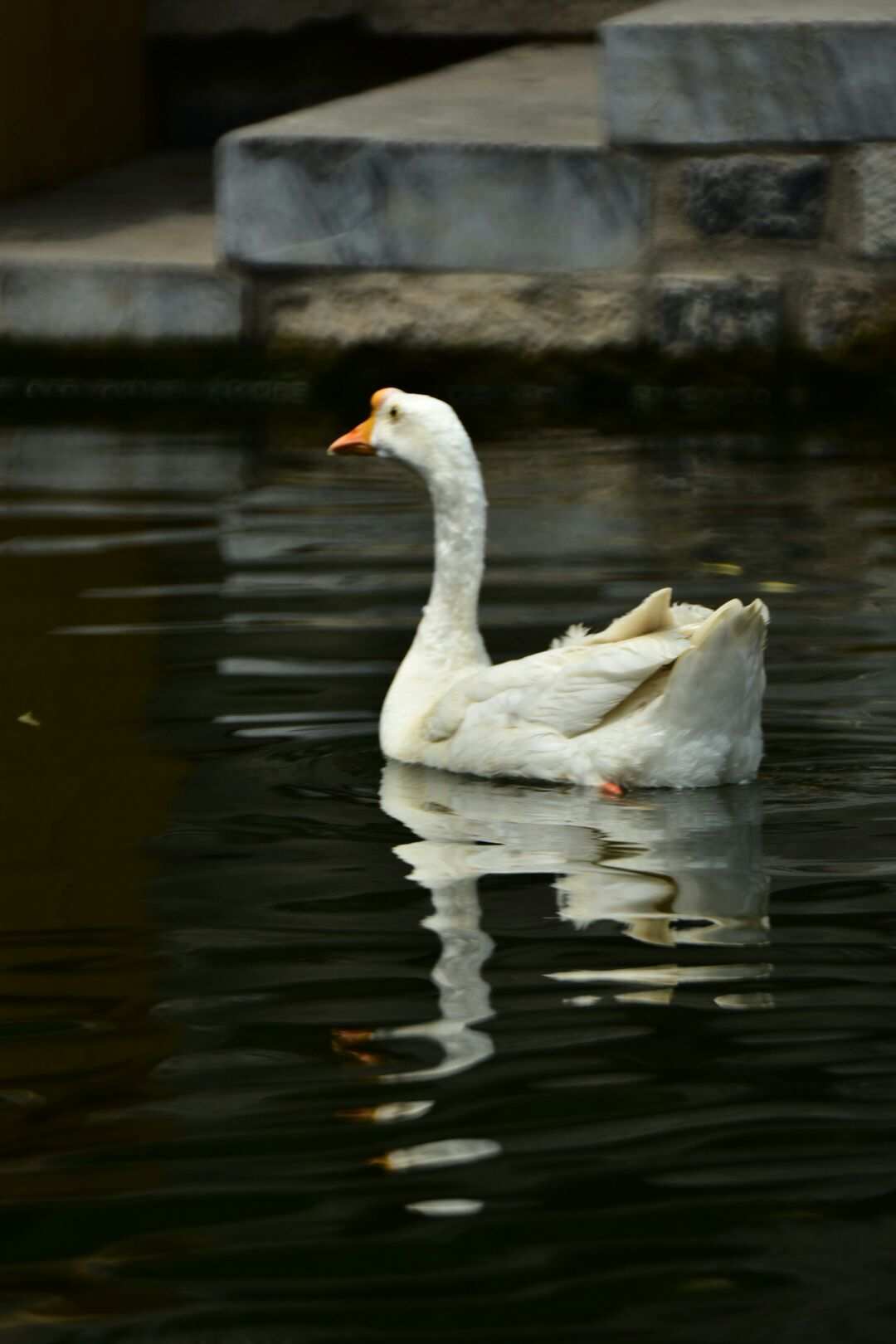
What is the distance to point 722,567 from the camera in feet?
22.9

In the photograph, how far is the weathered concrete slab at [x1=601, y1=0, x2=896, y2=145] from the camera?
30.1 feet

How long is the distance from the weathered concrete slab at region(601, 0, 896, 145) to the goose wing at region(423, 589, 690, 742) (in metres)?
4.65

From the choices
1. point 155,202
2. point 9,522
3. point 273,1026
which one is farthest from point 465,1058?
Answer: point 155,202

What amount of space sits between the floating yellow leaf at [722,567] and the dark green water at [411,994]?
0.06 ft

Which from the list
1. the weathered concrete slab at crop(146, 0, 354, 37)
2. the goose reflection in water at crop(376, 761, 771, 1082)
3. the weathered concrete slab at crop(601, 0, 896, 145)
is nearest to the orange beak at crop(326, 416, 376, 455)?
the goose reflection in water at crop(376, 761, 771, 1082)

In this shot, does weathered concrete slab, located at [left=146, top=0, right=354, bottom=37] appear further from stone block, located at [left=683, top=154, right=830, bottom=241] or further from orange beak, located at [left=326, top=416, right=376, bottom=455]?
orange beak, located at [left=326, top=416, right=376, bottom=455]

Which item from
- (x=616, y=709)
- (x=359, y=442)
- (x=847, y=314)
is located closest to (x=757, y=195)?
(x=847, y=314)

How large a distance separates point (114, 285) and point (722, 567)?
12.8 feet

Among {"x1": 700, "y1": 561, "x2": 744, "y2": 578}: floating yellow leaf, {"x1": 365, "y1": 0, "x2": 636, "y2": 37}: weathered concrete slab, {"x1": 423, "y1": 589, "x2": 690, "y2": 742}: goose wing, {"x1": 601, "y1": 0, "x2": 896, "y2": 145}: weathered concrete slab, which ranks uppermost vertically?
{"x1": 365, "y1": 0, "x2": 636, "y2": 37}: weathered concrete slab

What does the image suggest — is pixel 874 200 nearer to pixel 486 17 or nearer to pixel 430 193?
pixel 430 193

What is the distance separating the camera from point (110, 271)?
10.2 m

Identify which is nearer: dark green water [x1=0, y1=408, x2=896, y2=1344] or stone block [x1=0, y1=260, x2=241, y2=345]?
dark green water [x1=0, y1=408, x2=896, y2=1344]

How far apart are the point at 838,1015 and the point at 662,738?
133 centimetres

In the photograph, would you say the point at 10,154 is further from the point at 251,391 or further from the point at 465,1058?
the point at 465,1058
